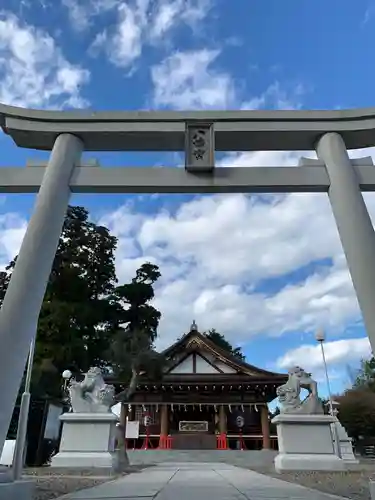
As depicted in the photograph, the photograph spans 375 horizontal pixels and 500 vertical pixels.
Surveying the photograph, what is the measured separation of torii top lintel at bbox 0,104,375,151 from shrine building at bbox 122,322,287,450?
20735mm

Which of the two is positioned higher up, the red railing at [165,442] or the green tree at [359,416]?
the green tree at [359,416]

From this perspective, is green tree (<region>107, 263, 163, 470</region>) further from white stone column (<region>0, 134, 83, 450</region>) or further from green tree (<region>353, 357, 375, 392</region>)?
green tree (<region>353, 357, 375, 392</region>)

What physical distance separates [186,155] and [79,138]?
→ 1.59m

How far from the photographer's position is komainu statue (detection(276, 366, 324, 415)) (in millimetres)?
11766

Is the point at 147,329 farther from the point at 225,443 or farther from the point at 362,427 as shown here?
the point at 362,427

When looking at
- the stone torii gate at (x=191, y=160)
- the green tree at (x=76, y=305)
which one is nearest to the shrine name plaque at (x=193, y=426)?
the green tree at (x=76, y=305)

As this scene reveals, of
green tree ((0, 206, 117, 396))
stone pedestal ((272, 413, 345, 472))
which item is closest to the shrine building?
green tree ((0, 206, 117, 396))

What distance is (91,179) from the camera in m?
5.93

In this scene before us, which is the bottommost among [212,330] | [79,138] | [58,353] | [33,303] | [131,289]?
[33,303]

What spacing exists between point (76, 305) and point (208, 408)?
10.2 meters

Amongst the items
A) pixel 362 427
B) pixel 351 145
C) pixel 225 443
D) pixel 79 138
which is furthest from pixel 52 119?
pixel 362 427

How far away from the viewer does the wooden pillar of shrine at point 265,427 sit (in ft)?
81.3

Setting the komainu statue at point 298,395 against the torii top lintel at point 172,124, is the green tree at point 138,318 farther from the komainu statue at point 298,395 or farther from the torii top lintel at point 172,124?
the torii top lintel at point 172,124

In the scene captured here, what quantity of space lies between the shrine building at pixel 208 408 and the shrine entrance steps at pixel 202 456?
1876 millimetres
